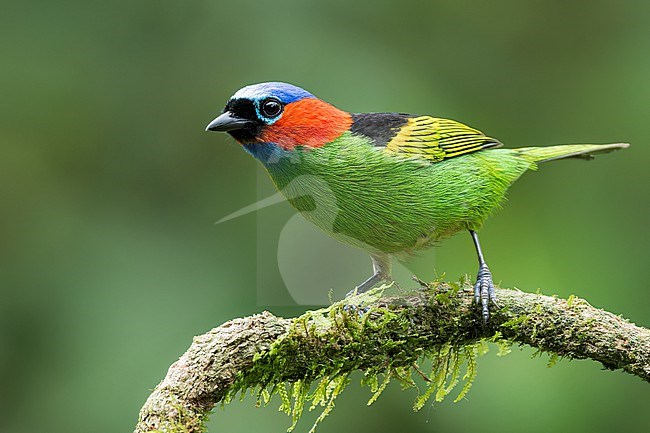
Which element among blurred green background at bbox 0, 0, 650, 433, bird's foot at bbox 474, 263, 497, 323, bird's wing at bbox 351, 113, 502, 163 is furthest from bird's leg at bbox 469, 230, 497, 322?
blurred green background at bbox 0, 0, 650, 433

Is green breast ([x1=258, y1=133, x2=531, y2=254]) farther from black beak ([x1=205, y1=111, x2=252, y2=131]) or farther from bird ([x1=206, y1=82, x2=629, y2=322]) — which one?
black beak ([x1=205, y1=111, x2=252, y2=131])

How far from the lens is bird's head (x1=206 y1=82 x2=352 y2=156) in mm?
3148

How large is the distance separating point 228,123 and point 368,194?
597mm

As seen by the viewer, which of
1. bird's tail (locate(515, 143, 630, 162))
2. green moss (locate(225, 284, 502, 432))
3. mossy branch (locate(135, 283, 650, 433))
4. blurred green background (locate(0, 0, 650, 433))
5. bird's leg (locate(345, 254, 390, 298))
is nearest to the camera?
mossy branch (locate(135, 283, 650, 433))

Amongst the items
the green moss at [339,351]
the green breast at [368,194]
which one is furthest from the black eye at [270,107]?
the green moss at [339,351]

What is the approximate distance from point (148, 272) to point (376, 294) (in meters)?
2.02

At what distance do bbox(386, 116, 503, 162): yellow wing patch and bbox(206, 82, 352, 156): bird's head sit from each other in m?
0.31

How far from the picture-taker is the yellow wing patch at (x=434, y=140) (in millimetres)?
3480

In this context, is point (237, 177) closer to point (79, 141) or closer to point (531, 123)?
point (79, 141)

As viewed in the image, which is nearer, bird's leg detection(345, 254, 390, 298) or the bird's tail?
bird's leg detection(345, 254, 390, 298)

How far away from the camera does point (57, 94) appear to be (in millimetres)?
5172

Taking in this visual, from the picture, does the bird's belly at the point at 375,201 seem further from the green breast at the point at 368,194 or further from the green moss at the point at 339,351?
the green moss at the point at 339,351

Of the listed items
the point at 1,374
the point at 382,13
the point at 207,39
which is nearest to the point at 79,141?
the point at 207,39

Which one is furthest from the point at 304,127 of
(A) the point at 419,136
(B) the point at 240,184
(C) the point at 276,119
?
(B) the point at 240,184
